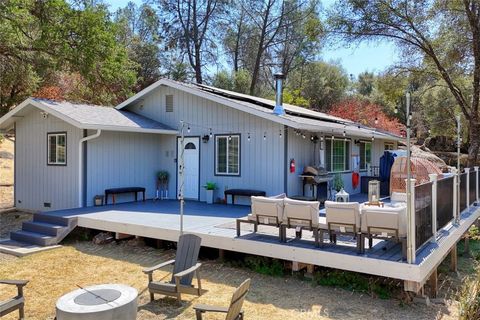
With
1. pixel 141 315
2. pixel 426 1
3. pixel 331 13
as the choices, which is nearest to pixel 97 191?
pixel 141 315

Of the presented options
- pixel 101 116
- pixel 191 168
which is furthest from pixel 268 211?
pixel 101 116

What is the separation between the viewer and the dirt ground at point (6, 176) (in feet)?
46.6

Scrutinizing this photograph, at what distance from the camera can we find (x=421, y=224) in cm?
579

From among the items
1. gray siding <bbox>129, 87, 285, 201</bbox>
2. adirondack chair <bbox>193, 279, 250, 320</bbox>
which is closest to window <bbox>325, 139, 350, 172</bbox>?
gray siding <bbox>129, 87, 285, 201</bbox>

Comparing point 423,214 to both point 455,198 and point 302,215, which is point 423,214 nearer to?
point 302,215

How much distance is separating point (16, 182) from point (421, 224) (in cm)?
1192

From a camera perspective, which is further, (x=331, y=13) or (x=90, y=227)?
(x=331, y=13)

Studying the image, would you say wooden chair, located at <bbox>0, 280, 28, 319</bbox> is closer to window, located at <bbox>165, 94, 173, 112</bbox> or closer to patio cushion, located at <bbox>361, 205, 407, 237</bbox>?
patio cushion, located at <bbox>361, 205, 407, 237</bbox>

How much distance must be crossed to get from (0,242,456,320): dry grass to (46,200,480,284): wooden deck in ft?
1.41

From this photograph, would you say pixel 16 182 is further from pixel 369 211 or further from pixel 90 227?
pixel 369 211

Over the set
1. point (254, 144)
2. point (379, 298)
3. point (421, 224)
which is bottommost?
point (379, 298)

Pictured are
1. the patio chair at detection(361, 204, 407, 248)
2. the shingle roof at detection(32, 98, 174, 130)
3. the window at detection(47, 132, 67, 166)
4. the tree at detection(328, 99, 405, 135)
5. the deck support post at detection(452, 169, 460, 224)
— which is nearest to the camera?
the patio chair at detection(361, 204, 407, 248)

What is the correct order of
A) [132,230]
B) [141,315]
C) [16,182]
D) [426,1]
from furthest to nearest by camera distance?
1. [426,1]
2. [16,182]
3. [132,230]
4. [141,315]

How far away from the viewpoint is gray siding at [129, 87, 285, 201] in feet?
35.3
